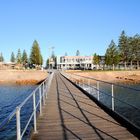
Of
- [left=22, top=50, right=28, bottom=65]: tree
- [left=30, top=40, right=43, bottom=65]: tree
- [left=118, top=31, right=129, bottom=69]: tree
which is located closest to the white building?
[left=22, top=50, right=28, bottom=65]: tree

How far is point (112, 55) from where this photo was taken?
113438mm

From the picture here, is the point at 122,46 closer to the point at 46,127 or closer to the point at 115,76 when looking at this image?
the point at 115,76

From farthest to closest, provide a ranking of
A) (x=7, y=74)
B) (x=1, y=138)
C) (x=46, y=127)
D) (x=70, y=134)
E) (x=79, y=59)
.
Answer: (x=79, y=59) < (x=7, y=74) < (x=1, y=138) < (x=46, y=127) < (x=70, y=134)

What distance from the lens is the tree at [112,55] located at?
4449 inches

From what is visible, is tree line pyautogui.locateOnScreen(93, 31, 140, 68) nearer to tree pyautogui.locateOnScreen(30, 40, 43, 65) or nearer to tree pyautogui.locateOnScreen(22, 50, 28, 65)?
tree pyautogui.locateOnScreen(30, 40, 43, 65)

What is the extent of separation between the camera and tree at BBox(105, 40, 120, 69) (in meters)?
113

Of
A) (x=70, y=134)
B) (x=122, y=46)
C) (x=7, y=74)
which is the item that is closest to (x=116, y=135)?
(x=70, y=134)

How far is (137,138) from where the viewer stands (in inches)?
353

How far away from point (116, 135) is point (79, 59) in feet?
516

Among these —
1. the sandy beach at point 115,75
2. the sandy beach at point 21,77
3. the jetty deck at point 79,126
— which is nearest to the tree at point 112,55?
the sandy beach at point 115,75

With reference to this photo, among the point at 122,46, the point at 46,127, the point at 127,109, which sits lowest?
the point at 127,109

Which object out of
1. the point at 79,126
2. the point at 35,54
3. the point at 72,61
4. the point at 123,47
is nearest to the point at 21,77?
the point at 35,54

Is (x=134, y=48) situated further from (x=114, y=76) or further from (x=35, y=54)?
(x=35, y=54)

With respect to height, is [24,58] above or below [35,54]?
below
